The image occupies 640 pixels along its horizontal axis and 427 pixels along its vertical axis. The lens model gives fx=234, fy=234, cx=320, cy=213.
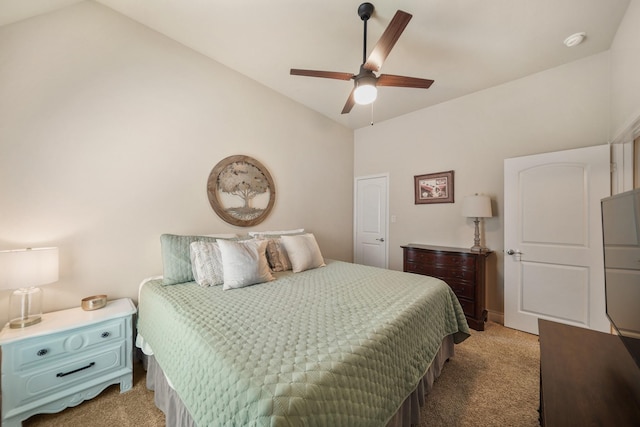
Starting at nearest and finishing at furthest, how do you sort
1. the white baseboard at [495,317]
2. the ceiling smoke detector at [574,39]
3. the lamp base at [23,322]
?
1. the lamp base at [23,322]
2. the ceiling smoke detector at [574,39]
3. the white baseboard at [495,317]

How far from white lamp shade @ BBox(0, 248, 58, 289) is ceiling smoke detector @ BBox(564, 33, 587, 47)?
4.39 meters

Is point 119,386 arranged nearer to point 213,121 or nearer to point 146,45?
point 213,121

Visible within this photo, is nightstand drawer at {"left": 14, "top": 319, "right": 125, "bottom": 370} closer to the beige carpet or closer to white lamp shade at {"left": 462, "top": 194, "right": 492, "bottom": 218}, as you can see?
the beige carpet

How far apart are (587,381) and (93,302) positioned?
2892mm

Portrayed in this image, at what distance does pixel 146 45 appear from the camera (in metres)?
2.14

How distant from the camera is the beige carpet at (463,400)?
147 centimetres

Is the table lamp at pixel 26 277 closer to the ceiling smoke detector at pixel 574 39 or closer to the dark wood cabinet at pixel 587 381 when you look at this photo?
the dark wood cabinet at pixel 587 381

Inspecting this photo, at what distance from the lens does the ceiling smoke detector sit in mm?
2041

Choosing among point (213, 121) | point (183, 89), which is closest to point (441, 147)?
point (213, 121)

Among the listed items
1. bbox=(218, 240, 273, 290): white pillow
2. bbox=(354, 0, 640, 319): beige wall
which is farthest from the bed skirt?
bbox=(354, 0, 640, 319): beige wall

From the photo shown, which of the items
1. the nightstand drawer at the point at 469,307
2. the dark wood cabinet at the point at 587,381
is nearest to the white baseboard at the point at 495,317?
the nightstand drawer at the point at 469,307

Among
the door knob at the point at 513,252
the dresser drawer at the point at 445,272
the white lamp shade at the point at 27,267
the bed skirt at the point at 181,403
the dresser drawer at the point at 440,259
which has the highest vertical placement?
the white lamp shade at the point at 27,267

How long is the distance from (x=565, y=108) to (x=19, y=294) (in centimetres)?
493

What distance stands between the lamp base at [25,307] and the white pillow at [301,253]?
5.96 ft
